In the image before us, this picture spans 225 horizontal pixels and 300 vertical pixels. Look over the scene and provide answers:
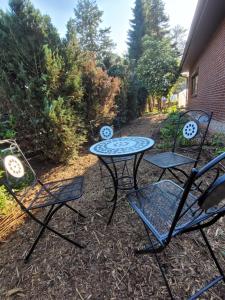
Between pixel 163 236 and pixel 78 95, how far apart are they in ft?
10.7

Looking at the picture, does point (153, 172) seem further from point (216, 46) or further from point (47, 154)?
point (216, 46)

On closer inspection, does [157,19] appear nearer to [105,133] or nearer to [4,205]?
[105,133]

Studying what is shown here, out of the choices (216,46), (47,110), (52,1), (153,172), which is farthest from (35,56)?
(216,46)

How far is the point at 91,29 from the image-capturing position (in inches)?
711

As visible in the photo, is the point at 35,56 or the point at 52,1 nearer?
the point at 35,56

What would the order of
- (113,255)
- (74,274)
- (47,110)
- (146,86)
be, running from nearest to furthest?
(74,274)
(113,255)
(47,110)
(146,86)

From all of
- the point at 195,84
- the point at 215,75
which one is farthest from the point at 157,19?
the point at 215,75

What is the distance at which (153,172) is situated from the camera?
2607mm

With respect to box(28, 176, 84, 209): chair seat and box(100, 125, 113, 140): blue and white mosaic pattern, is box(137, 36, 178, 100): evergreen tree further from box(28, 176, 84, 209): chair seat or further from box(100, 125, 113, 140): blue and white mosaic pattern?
box(28, 176, 84, 209): chair seat

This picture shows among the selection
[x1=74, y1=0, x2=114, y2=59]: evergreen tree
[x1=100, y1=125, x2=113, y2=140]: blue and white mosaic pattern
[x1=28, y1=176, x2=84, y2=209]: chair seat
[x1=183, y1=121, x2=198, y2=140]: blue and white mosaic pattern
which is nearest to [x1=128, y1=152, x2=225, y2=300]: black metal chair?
[x1=28, y1=176, x2=84, y2=209]: chair seat

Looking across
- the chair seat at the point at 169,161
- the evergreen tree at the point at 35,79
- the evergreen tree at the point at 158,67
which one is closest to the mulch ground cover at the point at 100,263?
the chair seat at the point at 169,161

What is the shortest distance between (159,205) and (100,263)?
2.13 feet

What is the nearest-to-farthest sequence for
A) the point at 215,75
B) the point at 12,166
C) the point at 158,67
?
the point at 12,166 < the point at 215,75 < the point at 158,67

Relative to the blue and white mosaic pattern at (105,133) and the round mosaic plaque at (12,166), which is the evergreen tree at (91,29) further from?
the round mosaic plaque at (12,166)
